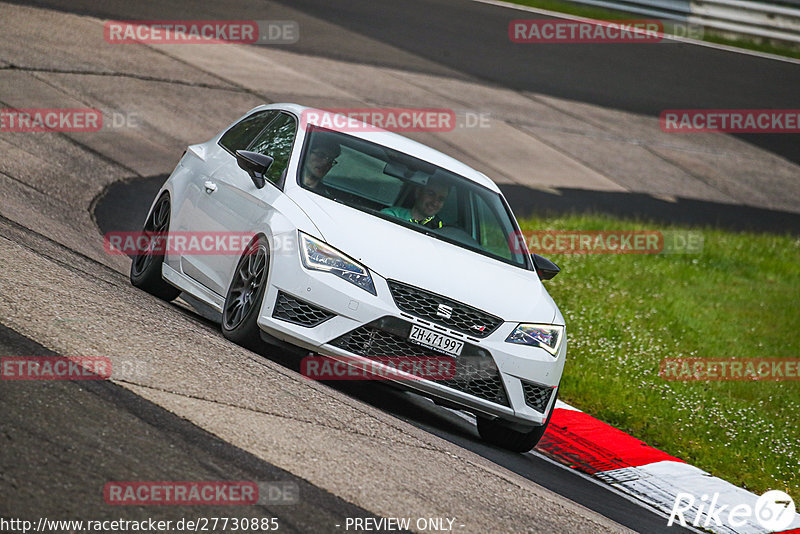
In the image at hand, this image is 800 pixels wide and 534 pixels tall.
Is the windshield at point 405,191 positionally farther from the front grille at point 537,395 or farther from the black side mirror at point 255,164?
the front grille at point 537,395

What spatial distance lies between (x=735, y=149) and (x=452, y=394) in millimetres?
20212

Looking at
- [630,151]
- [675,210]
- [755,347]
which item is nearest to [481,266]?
[755,347]

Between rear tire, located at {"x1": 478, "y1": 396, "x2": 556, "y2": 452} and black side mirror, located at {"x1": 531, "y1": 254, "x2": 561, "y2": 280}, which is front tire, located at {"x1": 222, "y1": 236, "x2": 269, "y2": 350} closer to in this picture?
rear tire, located at {"x1": 478, "y1": 396, "x2": 556, "y2": 452}

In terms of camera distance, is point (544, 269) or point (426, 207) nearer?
point (426, 207)

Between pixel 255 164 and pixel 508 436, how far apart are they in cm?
257

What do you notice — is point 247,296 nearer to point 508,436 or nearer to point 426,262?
point 426,262

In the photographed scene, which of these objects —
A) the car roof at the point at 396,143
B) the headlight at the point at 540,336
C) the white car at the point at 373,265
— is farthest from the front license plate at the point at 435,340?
the car roof at the point at 396,143

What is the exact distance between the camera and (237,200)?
26.0 ft

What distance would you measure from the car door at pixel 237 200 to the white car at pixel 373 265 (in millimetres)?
14

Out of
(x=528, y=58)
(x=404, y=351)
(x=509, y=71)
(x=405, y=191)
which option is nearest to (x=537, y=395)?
(x=404, y=351)

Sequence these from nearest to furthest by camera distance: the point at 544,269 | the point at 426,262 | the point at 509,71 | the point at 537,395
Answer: the point at 426,262, the point at 537,395, the point at 544,269, the point at 509,71

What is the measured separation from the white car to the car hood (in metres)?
0.01

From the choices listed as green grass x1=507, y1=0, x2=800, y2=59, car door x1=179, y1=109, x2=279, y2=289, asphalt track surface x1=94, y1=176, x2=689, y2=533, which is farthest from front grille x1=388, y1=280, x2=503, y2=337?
green grass x1=507, y1=0, x2=800, y2=59

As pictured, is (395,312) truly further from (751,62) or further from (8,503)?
(751,62)
